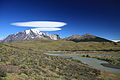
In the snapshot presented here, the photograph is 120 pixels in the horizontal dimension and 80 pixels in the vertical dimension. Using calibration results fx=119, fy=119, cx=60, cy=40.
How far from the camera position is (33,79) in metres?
17.8

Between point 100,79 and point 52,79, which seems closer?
point 52,79

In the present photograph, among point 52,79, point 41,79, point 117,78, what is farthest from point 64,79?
point 117,78

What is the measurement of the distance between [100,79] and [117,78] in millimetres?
4869

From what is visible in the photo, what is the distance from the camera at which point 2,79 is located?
14.6 meters

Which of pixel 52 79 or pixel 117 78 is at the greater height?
pixel 52 79

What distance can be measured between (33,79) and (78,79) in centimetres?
962

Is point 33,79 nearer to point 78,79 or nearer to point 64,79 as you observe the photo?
point 64,79

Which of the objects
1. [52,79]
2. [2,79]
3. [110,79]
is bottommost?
[110,79]

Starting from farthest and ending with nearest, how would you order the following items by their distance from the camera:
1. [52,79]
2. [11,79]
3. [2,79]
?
[52,79], [11,79], [2,79]

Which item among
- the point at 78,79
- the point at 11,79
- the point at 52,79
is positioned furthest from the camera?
the point at 78,79

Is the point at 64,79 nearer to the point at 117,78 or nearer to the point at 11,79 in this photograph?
the point at 11,79

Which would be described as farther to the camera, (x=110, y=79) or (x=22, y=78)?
(x=110, y=79)

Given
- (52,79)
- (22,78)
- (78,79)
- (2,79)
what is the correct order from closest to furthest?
(2,79), (22,78), (52,79), (78,79)

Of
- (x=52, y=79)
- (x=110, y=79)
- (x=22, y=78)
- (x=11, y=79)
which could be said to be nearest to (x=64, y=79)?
(x=52, y=79)
